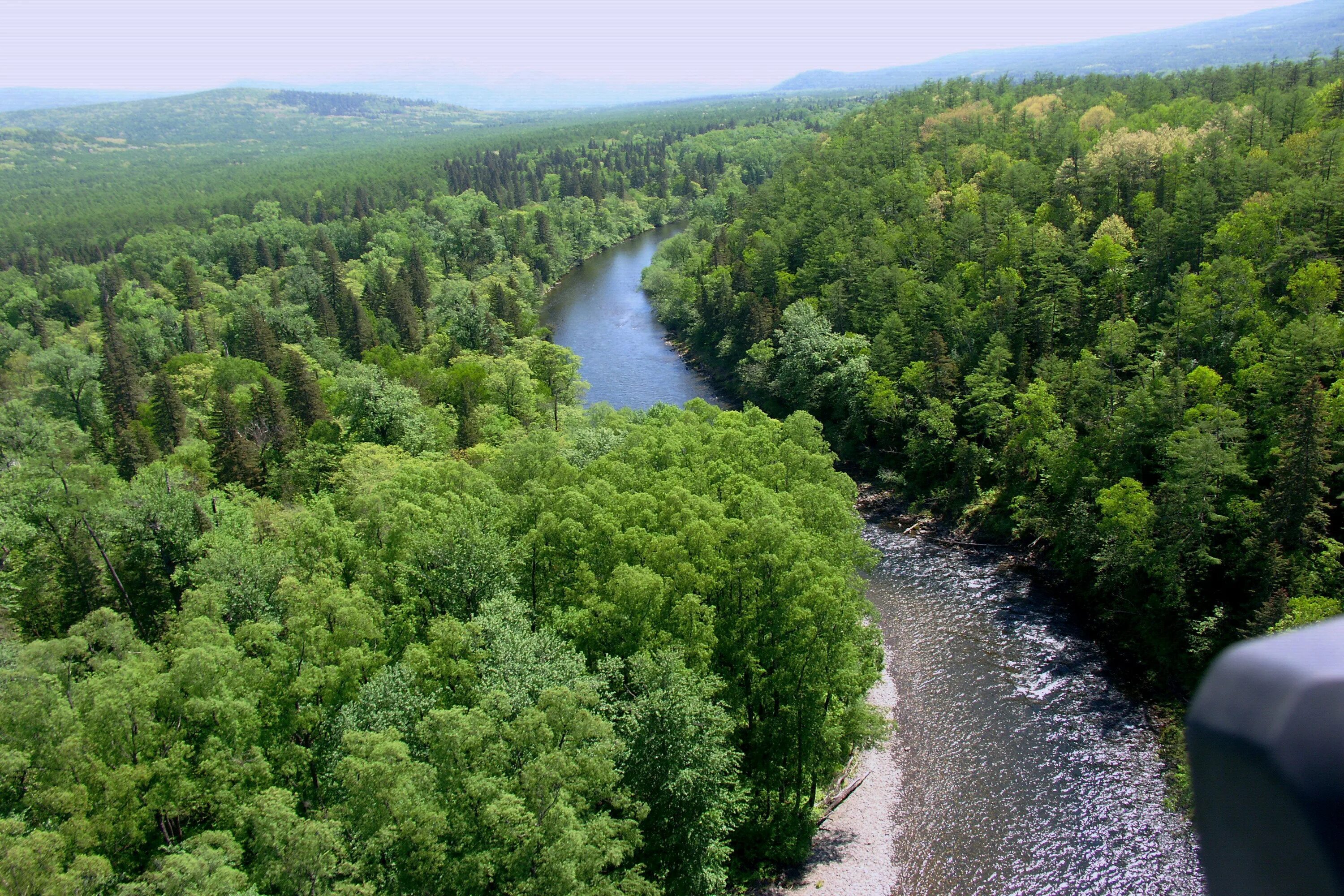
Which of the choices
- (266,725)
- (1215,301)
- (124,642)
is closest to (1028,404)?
(1215,301)

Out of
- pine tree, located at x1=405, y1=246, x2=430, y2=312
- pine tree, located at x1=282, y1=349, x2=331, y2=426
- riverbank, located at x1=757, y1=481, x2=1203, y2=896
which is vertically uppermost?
pine tree, located at x1=405, y1=246, x2=430, y2=312

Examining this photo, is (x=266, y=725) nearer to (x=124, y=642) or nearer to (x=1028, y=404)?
(x=124, y=642)

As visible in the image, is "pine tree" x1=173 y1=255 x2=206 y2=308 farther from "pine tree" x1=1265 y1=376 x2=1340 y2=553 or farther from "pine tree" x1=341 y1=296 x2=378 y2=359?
"pine tree" x1=1265 y1=376 x2=1340 y2=553

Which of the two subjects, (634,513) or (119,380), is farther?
(119,380)

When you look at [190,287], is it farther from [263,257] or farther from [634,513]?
[634,513]

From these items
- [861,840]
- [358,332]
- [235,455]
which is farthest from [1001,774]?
[358,332]

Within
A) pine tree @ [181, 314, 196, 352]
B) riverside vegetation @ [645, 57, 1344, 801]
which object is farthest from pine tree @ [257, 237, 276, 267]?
riverside vegetation @ [645, 57, 1344, 801]

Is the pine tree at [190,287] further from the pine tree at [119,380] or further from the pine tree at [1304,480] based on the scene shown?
the pine tree at [1304,480]
